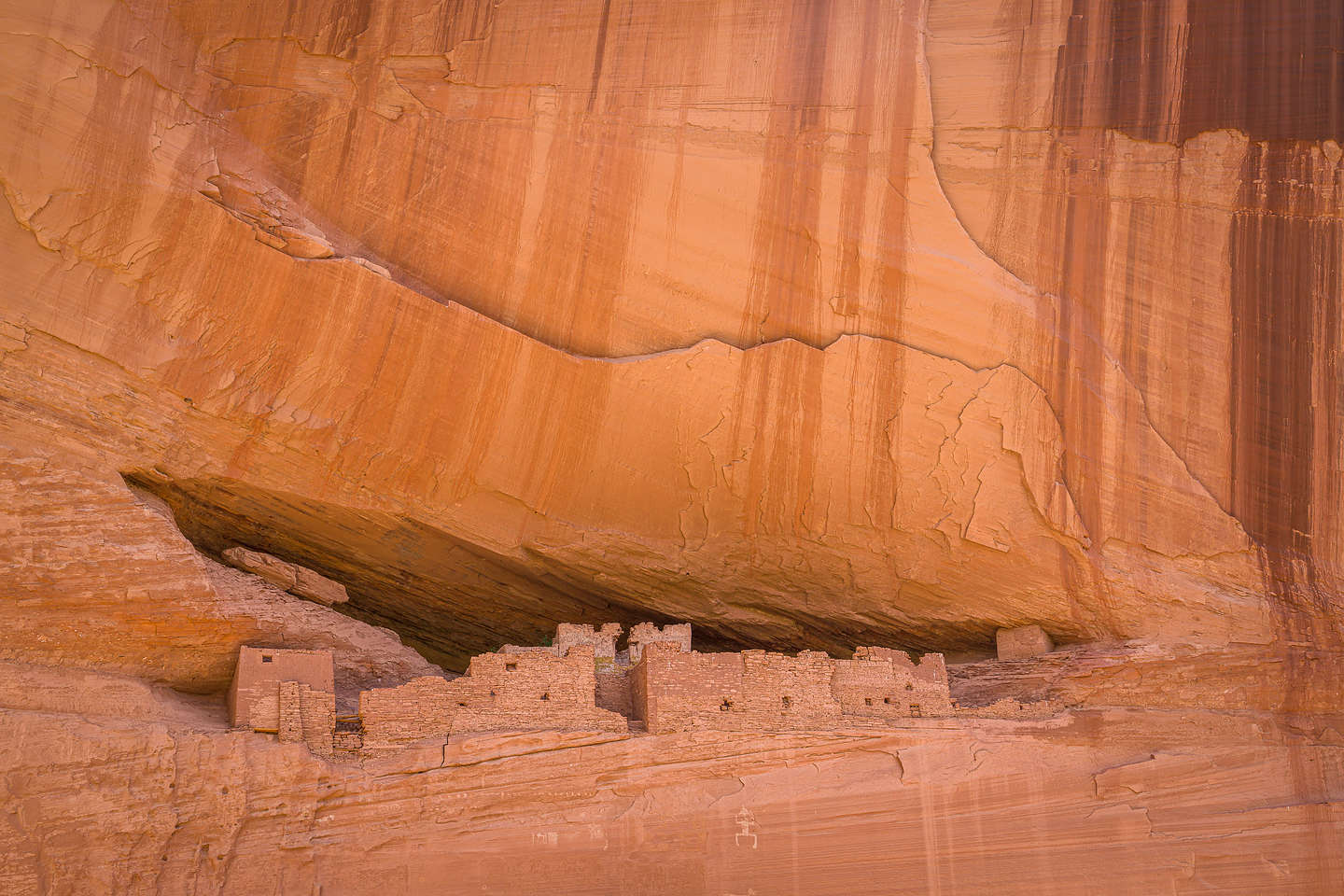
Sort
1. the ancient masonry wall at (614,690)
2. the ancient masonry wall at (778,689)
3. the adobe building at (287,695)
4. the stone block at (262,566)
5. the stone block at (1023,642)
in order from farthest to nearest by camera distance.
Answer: the stone block at (1023,642) → the stone block at (262,566) → the ancient masonry wall at (614,690) → the ancient masonry wall at (778,689) → the adobe building at (287,695)

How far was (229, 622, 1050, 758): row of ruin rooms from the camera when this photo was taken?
39.4ft

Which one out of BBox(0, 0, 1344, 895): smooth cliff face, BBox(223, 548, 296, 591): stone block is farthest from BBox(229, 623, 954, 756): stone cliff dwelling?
BBox(223, 548, 296, 591): stone block

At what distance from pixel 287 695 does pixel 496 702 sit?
65.0 inches

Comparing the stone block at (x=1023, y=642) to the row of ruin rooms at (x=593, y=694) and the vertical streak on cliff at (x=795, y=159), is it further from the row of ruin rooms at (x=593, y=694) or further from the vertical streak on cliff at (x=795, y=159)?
the vertical streak on cliff at (x=795, y=159)

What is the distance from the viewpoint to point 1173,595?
13742 millimetres

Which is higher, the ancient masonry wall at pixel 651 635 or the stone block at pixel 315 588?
the stone block at pixel 315 588

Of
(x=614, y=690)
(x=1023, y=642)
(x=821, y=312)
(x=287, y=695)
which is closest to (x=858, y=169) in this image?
(x=821, y=312)

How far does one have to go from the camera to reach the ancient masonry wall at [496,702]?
39.8ft

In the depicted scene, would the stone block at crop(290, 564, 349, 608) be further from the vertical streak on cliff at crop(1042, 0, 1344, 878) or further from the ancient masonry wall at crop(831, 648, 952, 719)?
the vertical streak on cliff at crop(1042, 0, 1344, 878)

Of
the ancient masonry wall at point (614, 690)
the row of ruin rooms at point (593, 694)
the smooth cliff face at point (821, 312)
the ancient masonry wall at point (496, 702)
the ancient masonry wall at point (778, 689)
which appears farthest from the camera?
the ancient masonry wall at point (614, 690)

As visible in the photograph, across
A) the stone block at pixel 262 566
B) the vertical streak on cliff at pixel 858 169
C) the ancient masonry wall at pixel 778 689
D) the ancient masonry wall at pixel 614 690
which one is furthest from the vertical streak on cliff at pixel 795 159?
the stone block at pixel 262 566

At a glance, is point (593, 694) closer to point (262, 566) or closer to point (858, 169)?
point (262, 566)

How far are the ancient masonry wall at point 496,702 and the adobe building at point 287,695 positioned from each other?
1.10 ft

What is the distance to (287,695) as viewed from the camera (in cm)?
1195
